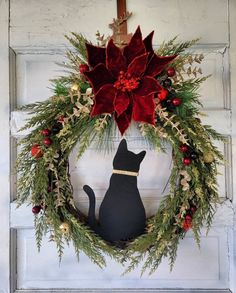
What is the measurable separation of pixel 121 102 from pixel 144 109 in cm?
7

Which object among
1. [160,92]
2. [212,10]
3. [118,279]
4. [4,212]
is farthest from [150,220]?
[212,10]

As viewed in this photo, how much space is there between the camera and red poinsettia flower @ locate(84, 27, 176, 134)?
849mm

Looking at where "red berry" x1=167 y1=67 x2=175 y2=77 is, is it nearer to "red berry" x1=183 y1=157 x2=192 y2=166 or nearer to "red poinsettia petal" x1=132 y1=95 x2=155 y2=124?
"red poinsettia petal" x1=132 y1=95 x2=155 y2=124

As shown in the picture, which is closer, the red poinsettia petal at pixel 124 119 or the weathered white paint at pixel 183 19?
the red poinsettia petal at pixel 124 119

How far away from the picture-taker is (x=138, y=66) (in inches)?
33.4

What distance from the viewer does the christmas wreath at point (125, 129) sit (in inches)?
33.7

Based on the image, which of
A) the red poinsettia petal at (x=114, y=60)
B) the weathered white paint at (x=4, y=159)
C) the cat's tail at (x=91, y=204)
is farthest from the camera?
the weathered white paint at (x=4, y=159)

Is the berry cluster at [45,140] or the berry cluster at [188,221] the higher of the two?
Answer: the berry cluster at [45,140]

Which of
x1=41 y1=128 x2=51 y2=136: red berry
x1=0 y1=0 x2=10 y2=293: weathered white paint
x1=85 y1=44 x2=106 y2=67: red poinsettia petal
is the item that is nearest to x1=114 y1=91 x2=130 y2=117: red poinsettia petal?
x1=85 y1=44 x2=106 y2=67: red poinsettia petal

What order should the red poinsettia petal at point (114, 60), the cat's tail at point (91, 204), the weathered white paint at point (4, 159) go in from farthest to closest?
the weathered white paint at point (4, 159) < the cat's tail at point (91, 204) < the red poinsettia petal at point (114, 60)

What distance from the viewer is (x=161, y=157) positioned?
106 cm

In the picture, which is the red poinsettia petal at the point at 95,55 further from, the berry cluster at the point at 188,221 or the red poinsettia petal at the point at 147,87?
the berry cluster at the point at 188,221

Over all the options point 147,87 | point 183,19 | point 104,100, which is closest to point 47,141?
point 104,100

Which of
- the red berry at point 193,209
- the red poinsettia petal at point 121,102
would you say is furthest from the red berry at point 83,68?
the red berry at point 193,209
